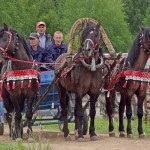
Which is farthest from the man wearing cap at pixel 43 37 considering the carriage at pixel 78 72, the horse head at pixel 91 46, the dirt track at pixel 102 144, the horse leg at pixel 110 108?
the dirt track at pixel 102 144

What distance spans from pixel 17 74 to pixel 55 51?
2.24 metres

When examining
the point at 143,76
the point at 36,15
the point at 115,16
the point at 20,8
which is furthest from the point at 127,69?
the point at 115,16

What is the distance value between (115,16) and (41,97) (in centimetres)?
3934

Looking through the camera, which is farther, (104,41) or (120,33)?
(120,33)

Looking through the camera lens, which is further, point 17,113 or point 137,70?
point 137,70

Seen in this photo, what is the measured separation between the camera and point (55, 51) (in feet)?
47.0

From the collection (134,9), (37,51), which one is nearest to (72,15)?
(134,9)

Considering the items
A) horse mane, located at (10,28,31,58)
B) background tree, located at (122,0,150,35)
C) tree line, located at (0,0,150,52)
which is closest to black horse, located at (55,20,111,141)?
horse mane, located at (10,28,31,58)

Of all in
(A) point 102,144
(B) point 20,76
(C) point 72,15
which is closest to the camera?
(A) point 102,144

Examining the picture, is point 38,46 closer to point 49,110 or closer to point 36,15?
point 49,110

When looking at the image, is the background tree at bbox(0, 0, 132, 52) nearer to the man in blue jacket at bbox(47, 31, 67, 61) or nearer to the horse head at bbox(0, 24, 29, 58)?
the man in blue jacket at bbox(47, 31, 67, 61)

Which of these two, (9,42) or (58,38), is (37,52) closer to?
(58,38)

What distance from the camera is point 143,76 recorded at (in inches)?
517

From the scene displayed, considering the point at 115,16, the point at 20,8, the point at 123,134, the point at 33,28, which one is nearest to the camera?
the point at 123,134
